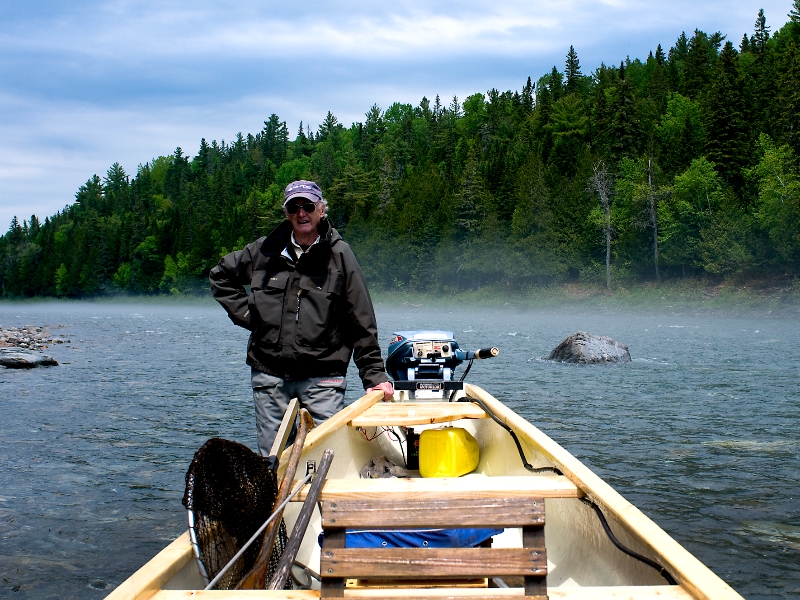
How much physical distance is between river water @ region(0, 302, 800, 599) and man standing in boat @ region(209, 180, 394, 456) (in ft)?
6.88

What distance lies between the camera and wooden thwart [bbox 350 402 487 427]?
538 cm

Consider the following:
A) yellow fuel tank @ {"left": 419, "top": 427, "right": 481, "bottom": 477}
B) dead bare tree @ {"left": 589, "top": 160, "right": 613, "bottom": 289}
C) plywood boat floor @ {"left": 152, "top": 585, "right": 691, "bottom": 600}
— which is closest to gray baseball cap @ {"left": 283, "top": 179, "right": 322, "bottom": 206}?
yellow fuel tank @ {"left": 419, "top": 427, "right": 481, "bottom": 477}

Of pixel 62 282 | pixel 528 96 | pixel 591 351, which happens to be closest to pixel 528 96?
pixel 528 96

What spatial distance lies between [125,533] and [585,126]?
3582 inches

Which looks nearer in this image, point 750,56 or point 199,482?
point 199,482

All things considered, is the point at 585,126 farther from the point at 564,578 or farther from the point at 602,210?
the point at 564,578

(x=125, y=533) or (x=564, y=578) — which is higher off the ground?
(x=564, y=578)

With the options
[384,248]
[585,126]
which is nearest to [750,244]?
[384,248]

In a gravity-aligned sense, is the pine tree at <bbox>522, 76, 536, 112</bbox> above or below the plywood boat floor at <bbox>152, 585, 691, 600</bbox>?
above

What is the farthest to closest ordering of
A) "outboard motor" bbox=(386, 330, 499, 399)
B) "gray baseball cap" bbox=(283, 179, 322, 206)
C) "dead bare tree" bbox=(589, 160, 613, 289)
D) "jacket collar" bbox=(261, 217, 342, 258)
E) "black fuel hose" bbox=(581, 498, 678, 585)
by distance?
1. "dead bare tree" bbox=(589, 160, 613, 289)
2. "outboard motor" bbox=(386, 330, 499, 399)
3. "jacket collar" bbox=(261, 217, 342, 258)
4. "gray baseball cap" bbox=(283, 179, 322, 206)
5. "black fuel hose" bbox=(581, 498, 678, 585)

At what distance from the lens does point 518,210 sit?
71.4 metres

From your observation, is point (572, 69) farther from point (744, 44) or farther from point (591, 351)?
point (591, 351)

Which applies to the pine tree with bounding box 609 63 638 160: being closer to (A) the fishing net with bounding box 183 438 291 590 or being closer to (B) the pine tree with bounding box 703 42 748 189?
(B) the pine tree with bounding box 703 42 748 189

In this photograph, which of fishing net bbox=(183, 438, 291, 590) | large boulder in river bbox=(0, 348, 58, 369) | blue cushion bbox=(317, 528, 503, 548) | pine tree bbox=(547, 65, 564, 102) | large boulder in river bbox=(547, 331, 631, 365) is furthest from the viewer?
pine tree bbox=(547, 65, 564, 102)
